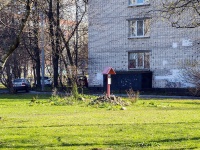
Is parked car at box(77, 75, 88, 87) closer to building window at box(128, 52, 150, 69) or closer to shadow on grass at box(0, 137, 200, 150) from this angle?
building window at box(128, 52, 150, 69)

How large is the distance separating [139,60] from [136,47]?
128cm

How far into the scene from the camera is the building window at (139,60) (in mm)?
37438

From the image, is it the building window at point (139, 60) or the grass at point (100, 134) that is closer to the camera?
the grass at point (100, 134)

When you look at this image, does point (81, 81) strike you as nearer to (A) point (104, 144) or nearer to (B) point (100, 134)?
(B) point (100, 134)

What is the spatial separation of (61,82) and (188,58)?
14.0 metres

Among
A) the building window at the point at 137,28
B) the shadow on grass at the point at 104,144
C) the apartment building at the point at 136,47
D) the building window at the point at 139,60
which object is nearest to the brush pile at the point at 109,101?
the shadow on grass at the point at 104,144

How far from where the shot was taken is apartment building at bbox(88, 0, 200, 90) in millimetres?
35125

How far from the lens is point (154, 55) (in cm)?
3666

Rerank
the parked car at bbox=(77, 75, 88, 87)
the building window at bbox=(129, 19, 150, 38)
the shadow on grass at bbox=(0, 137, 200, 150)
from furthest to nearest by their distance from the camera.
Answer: the building window at bbox=(129, 19, 150, 38) → the parked car at bbox=(77, 75, 88, 87) → the shadow on grass at bbox=(0, 137, 200, 150)

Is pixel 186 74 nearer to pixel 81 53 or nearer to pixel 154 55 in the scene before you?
pixel 154 55

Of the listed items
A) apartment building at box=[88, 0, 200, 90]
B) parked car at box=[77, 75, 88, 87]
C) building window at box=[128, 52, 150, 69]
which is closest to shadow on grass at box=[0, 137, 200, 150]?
parked car at box=[77, 75, 88, 87]

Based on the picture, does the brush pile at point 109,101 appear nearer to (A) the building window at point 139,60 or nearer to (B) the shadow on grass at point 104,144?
(B) the shadow on grass at point 104,144

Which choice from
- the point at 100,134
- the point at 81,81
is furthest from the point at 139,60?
the point at 100,134

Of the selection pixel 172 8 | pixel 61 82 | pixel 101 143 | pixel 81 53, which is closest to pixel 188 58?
pixel 61 82
